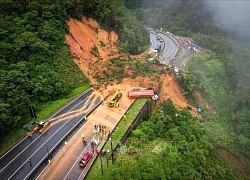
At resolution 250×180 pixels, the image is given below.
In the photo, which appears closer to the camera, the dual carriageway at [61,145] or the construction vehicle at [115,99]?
the dual carriageway at [61,145]

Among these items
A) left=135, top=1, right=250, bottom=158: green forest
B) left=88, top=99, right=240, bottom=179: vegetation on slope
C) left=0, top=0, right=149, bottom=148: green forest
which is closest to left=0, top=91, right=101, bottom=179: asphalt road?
left=0, top=0, right=149, bottom=148: green forest

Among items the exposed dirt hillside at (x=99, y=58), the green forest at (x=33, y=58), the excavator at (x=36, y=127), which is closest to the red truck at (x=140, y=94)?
the exposed dirt hillside at (x=99, y=58)

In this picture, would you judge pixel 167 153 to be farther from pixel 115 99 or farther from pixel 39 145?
pixel 39 145

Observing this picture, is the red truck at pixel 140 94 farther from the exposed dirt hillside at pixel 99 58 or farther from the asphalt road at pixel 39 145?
the asphalt road at pixel 39 145

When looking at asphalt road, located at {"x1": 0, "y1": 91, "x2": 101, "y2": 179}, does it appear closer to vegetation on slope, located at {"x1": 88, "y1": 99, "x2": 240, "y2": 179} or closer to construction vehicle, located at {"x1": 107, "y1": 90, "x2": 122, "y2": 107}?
construction vehicle, located at {"x1": 107, "y1": 90, "x2": 122, "y2": 107}

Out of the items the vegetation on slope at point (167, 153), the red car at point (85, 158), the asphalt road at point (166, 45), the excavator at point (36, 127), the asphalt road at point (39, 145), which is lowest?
the vegetation on slope at point (167, 153)

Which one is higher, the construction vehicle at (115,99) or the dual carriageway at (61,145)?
the construction vehicle at (115,99)

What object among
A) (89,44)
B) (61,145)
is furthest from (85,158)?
(89,44)
